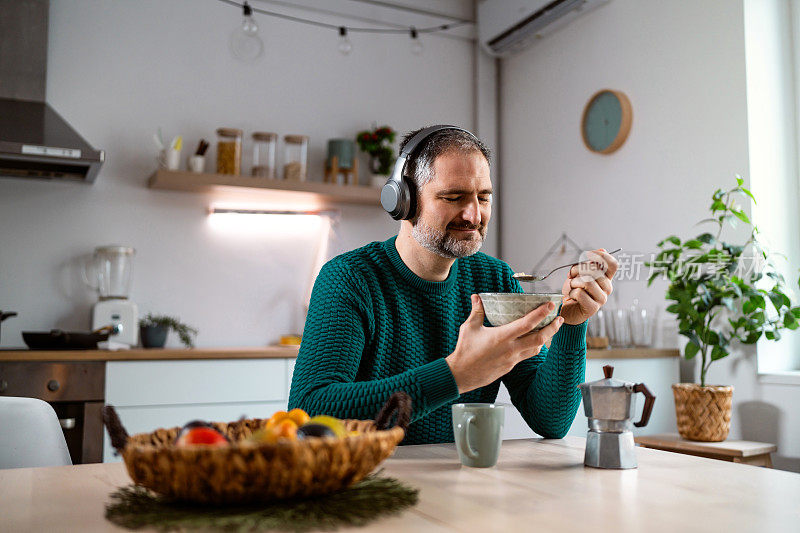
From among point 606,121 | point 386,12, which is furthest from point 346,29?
point 606,121

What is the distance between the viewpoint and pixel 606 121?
361cm

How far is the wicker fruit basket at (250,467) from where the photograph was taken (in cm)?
74

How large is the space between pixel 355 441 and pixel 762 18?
2950mm

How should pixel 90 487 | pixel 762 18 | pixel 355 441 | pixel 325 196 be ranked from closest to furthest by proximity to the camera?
pixel 355 441 → pixel 90 487 → pixel 762 18 → pixel 325 196

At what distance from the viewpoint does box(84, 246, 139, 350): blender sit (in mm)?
3193

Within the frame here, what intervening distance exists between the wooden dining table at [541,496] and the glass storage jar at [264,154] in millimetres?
2594

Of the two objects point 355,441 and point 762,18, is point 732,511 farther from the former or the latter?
point 762,18

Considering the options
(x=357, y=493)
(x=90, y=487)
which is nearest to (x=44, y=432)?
(x=90, y=487)

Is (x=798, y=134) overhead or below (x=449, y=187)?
overhead

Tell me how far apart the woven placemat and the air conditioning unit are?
3.33m

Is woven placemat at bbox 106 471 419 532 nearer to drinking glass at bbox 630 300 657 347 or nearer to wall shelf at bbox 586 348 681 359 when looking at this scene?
wall shelf at bbox 586 348 681 359

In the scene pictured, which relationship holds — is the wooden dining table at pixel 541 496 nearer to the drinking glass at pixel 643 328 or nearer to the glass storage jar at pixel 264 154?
the drinking glass at pixel 643 328

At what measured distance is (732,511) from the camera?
84cm

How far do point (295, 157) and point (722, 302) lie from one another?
2149mm
